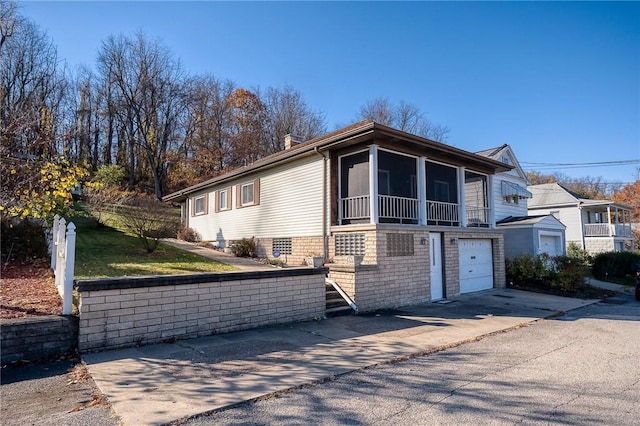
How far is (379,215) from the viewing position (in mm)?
11086

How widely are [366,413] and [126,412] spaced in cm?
239

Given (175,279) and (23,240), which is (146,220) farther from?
(175,279)

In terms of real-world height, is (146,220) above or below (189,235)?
above

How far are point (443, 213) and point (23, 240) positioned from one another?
1309cm

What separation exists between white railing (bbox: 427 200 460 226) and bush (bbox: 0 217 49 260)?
11.8 m

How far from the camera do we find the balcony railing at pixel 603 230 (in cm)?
2739

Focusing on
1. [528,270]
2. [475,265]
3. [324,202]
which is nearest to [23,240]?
[324,202]

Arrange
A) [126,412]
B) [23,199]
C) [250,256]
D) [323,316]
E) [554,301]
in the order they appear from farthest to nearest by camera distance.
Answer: [250,256], [554,301], [323,316], [23,199], [126,412]

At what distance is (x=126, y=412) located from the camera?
3680 millimetres

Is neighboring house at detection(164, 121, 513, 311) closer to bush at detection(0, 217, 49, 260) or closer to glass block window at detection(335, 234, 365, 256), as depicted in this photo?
glass block window at detection(335, 234, 365, 256)

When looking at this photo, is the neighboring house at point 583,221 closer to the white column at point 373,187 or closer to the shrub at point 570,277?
the shrub at point 570,277

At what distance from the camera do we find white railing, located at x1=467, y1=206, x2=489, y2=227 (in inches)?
604

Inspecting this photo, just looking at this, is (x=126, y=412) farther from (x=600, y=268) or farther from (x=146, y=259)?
(x=600, y=268)

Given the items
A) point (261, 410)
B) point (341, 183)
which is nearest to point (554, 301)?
point (341, 183)
